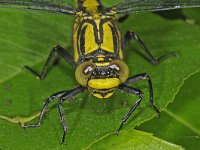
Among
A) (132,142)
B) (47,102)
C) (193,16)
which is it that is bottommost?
(132,142)

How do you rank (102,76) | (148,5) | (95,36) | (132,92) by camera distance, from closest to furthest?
(102,76) < (132,92) < (95,36) < (148,5)

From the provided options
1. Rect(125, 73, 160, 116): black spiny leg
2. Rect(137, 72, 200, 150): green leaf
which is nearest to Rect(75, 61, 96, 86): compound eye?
Rect(125, 73, 160, 116): black spiny leg

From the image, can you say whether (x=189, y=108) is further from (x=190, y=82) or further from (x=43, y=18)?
(x=43, y=18)

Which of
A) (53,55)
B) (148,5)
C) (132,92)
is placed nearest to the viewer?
(132,92)

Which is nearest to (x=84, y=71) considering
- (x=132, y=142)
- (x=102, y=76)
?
(x=102, y=76)

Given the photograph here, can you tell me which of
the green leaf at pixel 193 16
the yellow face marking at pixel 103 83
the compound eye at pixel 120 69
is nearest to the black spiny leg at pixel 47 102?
the yellow face marking at pixel 103 83

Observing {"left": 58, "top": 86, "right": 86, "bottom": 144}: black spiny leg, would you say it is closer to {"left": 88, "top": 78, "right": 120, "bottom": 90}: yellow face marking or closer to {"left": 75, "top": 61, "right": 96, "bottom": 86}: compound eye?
{"left": 75, "top": 61, "right": 96, "bottom": 86}: compound eye

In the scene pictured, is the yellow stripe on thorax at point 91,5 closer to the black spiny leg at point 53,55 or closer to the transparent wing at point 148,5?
the transparent wing at point 148,5

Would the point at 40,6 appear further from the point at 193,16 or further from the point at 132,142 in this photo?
the point at 132,142
